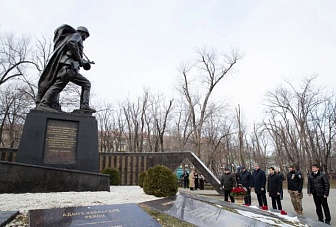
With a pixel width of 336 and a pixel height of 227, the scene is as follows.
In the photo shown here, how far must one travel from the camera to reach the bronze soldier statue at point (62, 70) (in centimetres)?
716

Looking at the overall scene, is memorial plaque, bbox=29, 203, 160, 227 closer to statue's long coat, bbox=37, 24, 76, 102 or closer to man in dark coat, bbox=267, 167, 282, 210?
statue's long coat, bbox=37, 24, 76, 102

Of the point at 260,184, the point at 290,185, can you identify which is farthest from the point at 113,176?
the point at 290,185

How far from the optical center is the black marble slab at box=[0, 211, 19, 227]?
3268 millimetres

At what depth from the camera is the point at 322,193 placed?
6.84 meters

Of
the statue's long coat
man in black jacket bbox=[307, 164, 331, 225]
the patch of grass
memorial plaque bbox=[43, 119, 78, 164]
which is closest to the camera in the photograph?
the patch of grass

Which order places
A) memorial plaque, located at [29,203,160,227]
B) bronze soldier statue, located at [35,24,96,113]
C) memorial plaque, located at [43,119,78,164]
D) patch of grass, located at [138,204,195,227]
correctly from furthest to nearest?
bronze soldier statue, located at [35,24,96,113] → memorial plaque, located at [43,119,78,164] → patch of grass, located at [138,204,195,227] → memorial plaque, located at [29,203,160,227]

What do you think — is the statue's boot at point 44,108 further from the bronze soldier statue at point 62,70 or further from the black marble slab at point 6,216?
the black marble slab at point 6,216

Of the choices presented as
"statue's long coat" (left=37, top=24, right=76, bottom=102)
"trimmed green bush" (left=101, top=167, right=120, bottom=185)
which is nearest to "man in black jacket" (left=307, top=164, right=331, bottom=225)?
"trimmed green bush" (left=101, top=167, right=120, bottom=185)

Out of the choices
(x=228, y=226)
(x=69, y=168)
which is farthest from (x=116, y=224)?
(x=69, y=168)

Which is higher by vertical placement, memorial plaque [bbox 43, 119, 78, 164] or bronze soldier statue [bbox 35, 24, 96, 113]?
bronze soldier statue [bbox 35, 24, 96, 113]

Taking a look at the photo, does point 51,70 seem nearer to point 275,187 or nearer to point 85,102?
point 85,102

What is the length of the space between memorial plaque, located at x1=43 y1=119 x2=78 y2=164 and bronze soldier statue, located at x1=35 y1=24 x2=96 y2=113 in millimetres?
523

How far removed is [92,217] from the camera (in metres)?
3.72

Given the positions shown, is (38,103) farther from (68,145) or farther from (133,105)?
(133,105)
